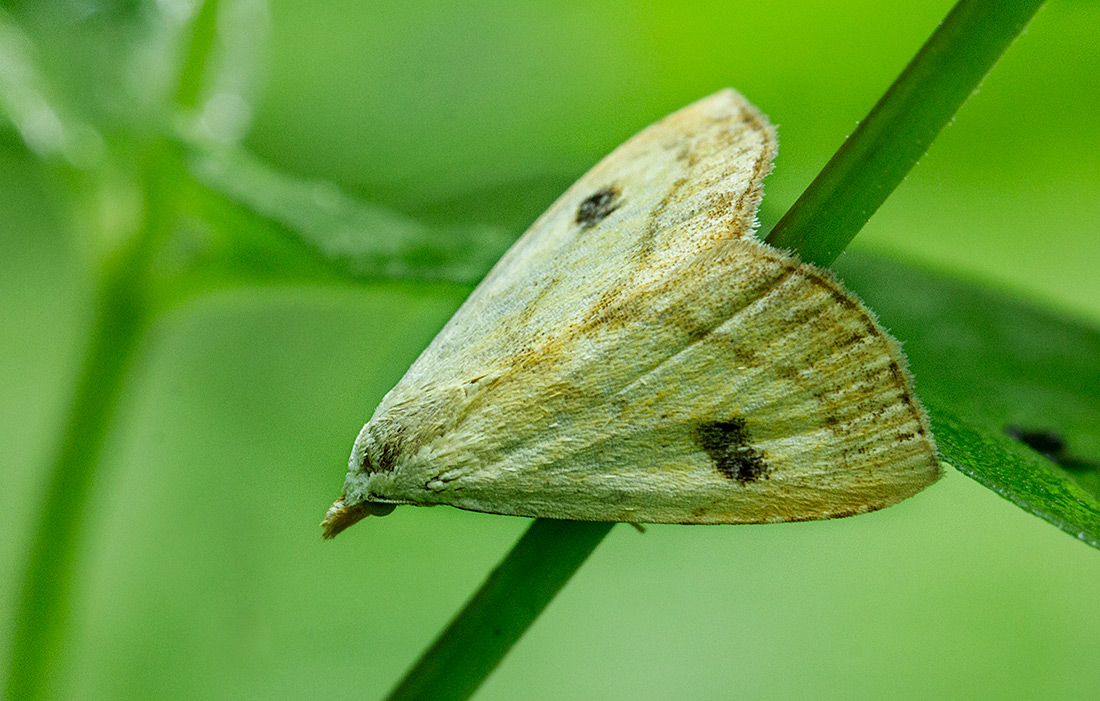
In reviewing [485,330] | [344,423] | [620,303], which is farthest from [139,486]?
[620,303]

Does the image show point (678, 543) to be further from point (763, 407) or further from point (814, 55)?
point (763, 407)

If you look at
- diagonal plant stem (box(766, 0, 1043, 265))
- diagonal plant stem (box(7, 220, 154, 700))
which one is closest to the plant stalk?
diagonal plant stem (box(766, 0, 1043, 265))

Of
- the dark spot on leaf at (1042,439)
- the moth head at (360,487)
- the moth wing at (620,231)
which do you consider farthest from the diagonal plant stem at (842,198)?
the dark spot on leaf at (1042,439)

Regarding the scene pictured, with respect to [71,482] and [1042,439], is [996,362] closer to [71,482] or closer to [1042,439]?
[1042,439]

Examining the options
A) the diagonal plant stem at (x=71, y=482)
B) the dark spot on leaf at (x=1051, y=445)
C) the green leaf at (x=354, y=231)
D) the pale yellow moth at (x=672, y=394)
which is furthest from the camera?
the diagonal plant stem at (x=71, y=482)

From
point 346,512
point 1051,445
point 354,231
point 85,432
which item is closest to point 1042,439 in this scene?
point 1051,445

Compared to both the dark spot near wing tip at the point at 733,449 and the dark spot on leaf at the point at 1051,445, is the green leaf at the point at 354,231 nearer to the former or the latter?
the dark spot near wing tip at the point at 733,449
